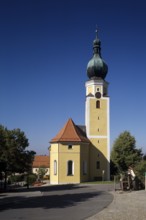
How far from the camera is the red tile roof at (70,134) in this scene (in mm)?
48125

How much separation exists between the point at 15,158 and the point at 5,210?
54.0ft

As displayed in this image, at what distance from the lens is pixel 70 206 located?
17.8 metres

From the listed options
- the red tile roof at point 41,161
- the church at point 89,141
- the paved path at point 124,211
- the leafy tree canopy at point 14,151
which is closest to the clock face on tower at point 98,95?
the church at point 89,141

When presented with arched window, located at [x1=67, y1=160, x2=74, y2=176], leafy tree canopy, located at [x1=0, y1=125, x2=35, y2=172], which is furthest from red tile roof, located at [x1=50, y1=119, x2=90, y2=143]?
leafy tree canopy, located at [x1=0, y1=125, x2=35, y2=172]

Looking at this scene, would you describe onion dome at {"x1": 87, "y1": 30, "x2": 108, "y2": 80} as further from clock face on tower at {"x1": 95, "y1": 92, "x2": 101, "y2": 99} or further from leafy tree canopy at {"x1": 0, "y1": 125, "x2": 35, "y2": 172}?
leafy tree canopy at {"x1": 0, "y1": 125, "x2": 35, "y2": 172}

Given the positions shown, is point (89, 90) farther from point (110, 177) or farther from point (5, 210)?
point (5, 210)

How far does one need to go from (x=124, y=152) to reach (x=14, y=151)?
30.0 m

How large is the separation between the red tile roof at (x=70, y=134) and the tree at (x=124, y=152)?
9.73 m

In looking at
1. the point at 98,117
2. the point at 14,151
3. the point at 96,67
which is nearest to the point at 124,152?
the point at 98,117

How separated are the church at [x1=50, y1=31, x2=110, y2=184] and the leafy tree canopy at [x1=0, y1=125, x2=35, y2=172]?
1419 centimetres

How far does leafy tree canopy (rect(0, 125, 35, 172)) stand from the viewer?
1273 inches

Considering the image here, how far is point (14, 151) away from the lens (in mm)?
32750

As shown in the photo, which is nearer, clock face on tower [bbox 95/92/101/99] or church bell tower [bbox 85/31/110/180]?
church bell tower [bbox 85/31/110/180]

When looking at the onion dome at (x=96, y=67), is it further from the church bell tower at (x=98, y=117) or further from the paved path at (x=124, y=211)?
the paved path at (x=124, y=211)
